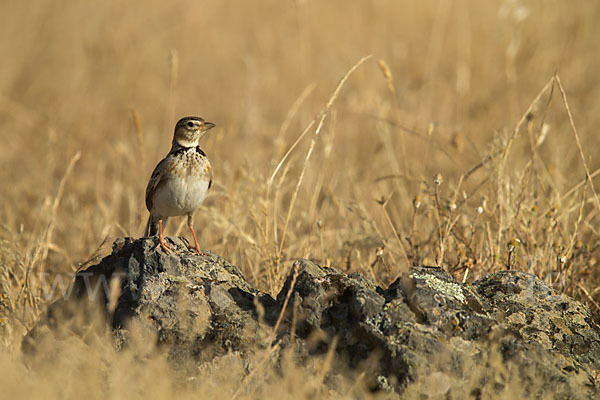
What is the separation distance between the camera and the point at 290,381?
10.6 ft

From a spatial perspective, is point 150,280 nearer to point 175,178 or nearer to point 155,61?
point 175,178

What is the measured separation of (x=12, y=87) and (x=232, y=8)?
471 centimetres

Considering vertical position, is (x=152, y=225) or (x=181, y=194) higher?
(x=181, y=194)

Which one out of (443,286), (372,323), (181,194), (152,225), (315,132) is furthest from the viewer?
(152,225)

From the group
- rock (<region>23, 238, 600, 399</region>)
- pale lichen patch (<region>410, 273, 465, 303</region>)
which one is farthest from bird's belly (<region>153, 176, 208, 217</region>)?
pale lichen patch (<region>410, 273, 465, 303</region>)

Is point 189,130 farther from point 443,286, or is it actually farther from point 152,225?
point 443,286

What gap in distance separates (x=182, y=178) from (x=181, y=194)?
11cm

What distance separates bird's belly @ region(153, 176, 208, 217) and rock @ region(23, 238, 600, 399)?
744 millimetres

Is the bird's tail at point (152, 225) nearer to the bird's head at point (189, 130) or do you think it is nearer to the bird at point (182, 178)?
the bird at point (182, 178)

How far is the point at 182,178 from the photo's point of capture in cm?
471

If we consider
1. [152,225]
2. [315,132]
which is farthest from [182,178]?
[315,132]

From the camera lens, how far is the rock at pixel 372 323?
329 cm

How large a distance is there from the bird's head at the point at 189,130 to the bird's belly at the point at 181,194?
0.33 metres

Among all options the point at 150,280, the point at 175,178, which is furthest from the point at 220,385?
the point at 175,178
